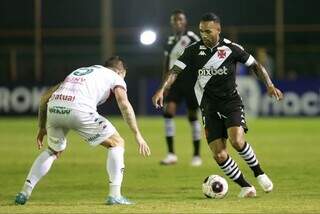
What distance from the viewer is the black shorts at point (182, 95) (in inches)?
634

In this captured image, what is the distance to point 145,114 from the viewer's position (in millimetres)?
32438

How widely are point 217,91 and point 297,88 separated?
19973 millimetres

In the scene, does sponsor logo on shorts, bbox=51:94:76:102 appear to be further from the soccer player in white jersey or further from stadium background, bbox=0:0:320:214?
stadium background, bbox=0:0:320:214

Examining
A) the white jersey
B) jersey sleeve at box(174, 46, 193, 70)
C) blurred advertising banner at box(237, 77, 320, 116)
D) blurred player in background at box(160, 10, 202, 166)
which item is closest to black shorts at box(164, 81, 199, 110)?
blurred player in background at box(160, 10, 202, 166)

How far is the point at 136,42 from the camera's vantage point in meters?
37.1

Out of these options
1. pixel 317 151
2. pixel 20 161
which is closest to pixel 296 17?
pixel 317 151

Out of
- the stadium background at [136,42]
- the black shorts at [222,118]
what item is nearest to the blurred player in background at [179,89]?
the black shorts at [222,118]

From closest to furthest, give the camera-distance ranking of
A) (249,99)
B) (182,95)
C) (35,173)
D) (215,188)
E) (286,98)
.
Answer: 1. (35,173)
2. (215,188)
3. (182,95)
4. (249,99)
5. (286,98)

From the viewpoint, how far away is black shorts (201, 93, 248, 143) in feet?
36.7

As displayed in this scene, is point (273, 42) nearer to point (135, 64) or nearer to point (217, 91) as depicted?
point (135, 64)

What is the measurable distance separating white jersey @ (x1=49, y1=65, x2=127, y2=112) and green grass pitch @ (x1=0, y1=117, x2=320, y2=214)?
120 centimetres

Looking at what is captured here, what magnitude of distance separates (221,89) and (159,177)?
10.6 feet

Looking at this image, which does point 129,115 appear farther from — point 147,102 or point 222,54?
point 147,102

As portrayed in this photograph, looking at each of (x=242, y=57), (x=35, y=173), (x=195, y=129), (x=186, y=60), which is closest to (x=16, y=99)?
(x=195, y=129)
